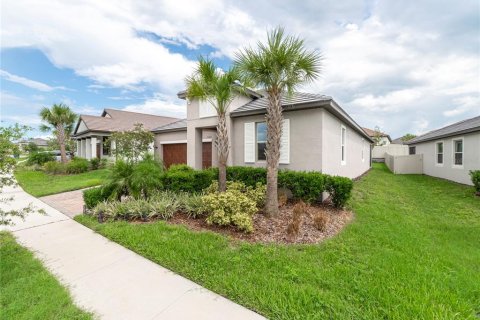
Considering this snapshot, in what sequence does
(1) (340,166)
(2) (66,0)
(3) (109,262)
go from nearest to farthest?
(3) (109,262)
(2) (66,0)
(1) (340,166)

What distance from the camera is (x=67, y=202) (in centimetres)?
826

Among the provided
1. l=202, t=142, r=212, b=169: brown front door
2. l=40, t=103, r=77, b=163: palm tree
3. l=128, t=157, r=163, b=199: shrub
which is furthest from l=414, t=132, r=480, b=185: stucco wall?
l=40, t=103, r=77, b=163: palm tree

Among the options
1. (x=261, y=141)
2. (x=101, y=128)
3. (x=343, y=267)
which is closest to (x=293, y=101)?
(x=261, y=141)

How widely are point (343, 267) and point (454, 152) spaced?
49.1 ft

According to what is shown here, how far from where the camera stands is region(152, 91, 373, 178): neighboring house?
304 inches

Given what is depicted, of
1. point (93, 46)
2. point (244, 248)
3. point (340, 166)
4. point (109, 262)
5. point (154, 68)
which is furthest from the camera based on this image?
point (154, 68)

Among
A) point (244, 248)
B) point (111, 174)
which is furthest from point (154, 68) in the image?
point (244, 248)

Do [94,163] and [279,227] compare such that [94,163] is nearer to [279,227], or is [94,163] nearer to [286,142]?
[286,142]

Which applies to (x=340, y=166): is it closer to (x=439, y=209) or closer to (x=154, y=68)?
(x=439, y=209)

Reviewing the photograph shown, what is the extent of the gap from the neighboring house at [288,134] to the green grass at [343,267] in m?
2.97

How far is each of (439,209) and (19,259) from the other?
1165cm

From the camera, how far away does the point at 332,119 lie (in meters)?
8.84

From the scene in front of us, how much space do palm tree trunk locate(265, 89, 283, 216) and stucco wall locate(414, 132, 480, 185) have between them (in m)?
11.9

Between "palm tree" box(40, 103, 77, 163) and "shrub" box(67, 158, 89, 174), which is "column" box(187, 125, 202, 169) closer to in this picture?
"shrub" box(67, 158, 89, 174)
